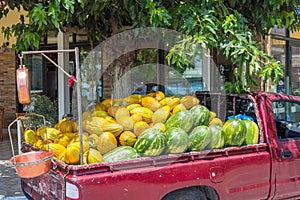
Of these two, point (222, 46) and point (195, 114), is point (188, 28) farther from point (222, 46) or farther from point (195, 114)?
point (195, 114)

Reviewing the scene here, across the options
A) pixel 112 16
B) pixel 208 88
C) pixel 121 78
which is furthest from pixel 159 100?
pixel 208 88

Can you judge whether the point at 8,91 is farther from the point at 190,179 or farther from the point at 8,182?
the point at 190,179

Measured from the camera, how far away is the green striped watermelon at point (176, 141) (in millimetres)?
3742

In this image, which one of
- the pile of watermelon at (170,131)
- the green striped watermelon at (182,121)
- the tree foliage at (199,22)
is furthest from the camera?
the tree foliage at (199,22)

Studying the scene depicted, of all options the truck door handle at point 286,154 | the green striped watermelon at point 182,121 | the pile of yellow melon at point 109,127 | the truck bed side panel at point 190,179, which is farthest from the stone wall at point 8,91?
the truck door handle at point 286,154

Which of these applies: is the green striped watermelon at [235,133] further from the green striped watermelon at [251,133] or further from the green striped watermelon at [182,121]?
the green striped watermelon at [182,121]

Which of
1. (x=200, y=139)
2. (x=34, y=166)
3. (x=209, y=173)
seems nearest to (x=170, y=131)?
(x=200, y=139)

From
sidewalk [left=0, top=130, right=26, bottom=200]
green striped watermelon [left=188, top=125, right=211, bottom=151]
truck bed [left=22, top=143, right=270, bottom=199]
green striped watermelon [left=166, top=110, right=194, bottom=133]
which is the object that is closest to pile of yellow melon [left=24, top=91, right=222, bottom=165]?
green striped watermelon [left=166, top=110, right=194, bottom=133]

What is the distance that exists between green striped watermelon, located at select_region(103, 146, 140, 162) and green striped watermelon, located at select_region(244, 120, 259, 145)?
1.31m

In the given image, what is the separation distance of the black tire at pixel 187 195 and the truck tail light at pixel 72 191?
92 centimetres

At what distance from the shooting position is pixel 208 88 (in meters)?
8.80

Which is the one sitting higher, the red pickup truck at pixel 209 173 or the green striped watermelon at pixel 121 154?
the green striped watermelon at pixel 121 154

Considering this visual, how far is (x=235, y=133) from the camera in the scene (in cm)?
410

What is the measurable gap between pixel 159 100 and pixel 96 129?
936 mm
